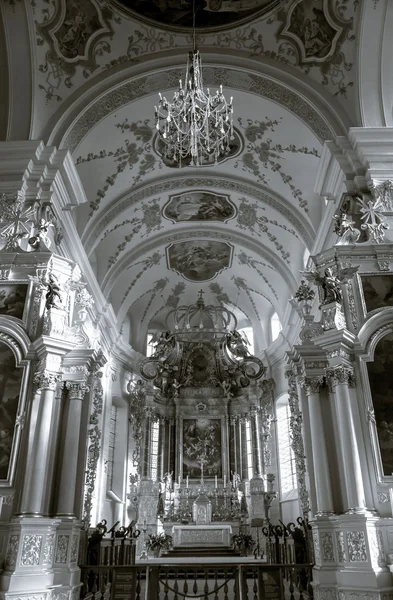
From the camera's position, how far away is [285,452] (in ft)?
57.0

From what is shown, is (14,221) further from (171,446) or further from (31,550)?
(171,446)

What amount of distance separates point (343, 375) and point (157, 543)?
30.0ft

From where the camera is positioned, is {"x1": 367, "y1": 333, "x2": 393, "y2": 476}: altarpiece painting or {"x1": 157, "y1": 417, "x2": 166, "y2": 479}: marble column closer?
{"x1": 367, "y1": 333, "x2": 393, "y2": 476}: altarpiece painting

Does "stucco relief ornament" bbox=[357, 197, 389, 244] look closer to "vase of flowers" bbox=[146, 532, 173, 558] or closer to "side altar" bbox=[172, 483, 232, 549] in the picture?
"side altar" bbox=[172, 483, 232, 549]

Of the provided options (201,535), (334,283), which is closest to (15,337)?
(334,283)

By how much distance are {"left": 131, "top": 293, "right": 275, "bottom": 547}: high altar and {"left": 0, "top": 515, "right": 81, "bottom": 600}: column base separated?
26.8 feet

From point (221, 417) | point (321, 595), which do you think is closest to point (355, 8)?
point (321, 595)

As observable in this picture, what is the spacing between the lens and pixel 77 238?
1202cm

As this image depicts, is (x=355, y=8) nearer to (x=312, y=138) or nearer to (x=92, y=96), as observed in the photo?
(x=312, y=138)

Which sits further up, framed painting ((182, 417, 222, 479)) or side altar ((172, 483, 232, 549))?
framed painting ((182, 417, 222, 479))

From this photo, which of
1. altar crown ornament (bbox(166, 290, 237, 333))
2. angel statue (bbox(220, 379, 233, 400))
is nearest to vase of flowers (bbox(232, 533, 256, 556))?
angel statue (bbox(220, 379, 233, 400))

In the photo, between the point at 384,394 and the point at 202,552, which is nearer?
the point at 384,394

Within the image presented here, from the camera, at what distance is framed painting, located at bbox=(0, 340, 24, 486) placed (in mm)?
8055

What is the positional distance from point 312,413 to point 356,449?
1.35 metres
